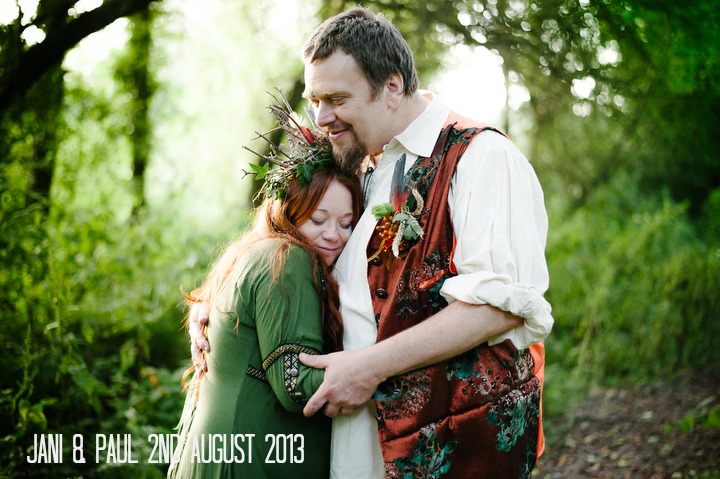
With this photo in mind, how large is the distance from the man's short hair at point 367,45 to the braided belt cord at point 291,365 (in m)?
0.94

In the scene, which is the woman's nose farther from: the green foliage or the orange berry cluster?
the green foliage

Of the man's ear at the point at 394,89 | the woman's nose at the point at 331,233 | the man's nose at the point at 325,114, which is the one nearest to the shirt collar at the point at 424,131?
the man's ear at the point at 394,89

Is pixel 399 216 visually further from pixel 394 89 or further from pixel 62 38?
pixel 62 38

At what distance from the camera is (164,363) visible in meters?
4.77

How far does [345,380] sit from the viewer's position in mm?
1958

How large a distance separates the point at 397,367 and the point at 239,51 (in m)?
6.45

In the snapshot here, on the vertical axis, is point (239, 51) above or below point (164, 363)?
above

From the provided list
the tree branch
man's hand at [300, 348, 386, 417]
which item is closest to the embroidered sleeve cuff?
man's hand at [300, 348, 386, 417]

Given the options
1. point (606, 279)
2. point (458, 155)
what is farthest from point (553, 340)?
point (458, 155)

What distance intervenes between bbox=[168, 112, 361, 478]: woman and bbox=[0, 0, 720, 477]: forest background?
0.96 m

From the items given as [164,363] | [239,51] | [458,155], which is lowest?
[164,363]

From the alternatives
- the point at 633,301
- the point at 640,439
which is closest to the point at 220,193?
the point at 633,301

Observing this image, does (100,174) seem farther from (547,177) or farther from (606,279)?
(547,177)

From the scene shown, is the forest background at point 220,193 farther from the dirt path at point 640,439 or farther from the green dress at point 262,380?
the green dress at point 262,380
